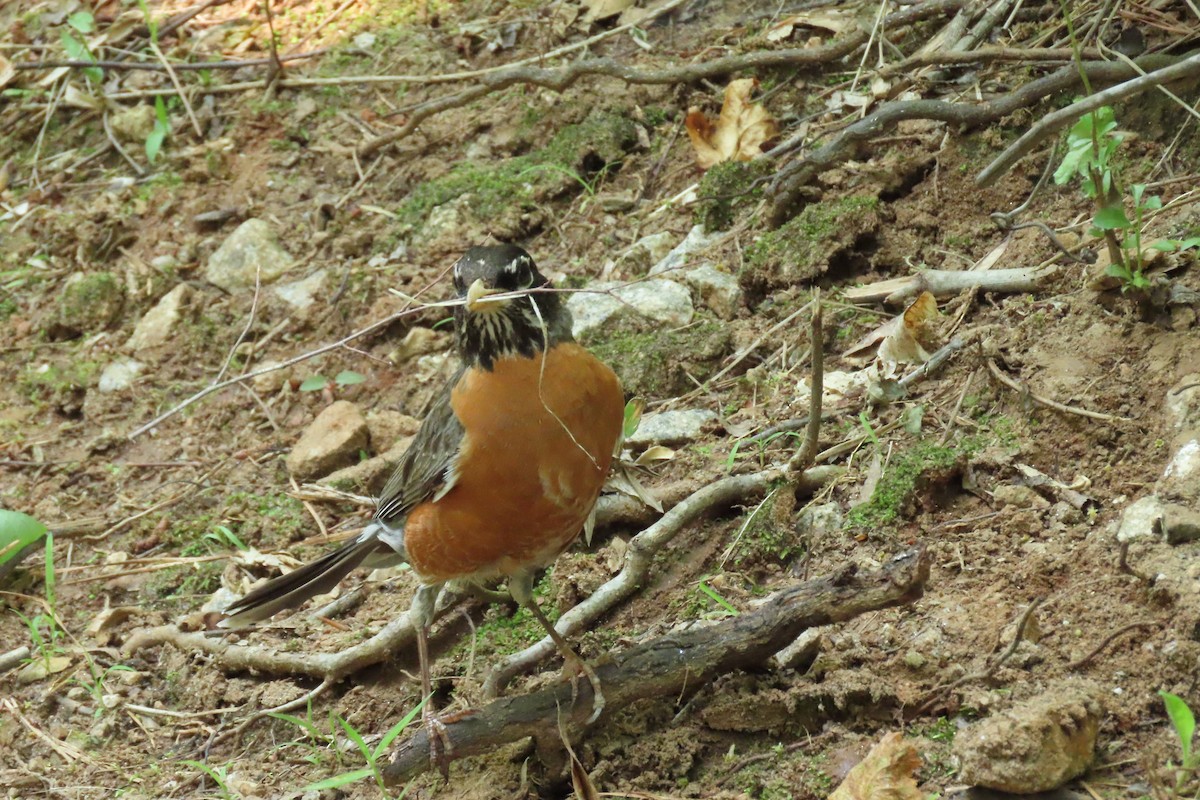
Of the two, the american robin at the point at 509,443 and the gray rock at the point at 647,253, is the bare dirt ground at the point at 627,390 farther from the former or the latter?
the american robin at the point at 509,443

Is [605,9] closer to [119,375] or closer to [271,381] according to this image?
[271,381]

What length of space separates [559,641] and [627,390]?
1611 mm

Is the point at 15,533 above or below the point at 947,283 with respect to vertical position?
below

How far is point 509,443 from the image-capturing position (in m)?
3.86

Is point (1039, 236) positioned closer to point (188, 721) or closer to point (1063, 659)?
point (1063, 659)

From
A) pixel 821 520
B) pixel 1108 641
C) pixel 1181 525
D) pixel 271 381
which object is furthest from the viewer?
pixel 271 381

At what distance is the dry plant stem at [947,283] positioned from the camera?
4.29m

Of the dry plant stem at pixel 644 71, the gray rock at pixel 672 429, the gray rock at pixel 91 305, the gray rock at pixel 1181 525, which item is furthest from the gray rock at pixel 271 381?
the gray rock at pixel 1181 525

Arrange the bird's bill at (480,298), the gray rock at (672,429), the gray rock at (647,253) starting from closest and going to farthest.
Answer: the bird's bill at (480,298)
the gray rock at (672,429)
the gray rock at (647,253)

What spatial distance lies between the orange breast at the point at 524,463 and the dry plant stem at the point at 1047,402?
50.9 inches

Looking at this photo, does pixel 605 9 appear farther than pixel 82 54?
No

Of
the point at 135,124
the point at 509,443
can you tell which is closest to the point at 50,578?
the point at 509,443

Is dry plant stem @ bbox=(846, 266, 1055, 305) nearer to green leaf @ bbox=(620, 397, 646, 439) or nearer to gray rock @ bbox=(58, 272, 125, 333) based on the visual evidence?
green leaf @ bbox=(620, 397, 646, 439)

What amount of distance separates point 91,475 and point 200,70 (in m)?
3.17
